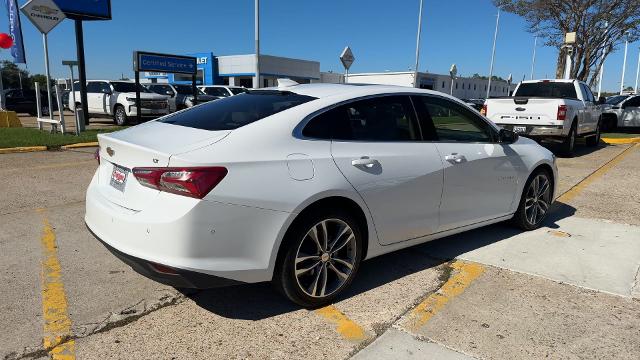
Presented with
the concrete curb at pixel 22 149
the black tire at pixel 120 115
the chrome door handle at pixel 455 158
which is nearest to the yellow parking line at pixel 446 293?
the chrome door handle at pixel 455 158

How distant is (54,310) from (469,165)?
3406 mm

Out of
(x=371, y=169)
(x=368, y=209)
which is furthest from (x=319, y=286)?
(x=371, y=169)

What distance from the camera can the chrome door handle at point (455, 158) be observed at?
4027 millimetres

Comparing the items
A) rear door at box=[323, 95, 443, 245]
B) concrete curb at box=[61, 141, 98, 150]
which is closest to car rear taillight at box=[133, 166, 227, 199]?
rear door at box=[323, 95, 443, 245]

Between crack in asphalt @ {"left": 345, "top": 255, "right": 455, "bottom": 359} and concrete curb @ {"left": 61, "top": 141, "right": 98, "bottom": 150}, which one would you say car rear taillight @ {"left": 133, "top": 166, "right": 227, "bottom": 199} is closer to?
crack in asphalt @ {"left": 345, "top": 255, "right": 455, "bottom": 359}

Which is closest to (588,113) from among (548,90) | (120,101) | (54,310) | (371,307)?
(548,90)

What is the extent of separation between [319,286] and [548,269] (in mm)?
2107

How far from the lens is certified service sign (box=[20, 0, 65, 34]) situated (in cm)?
1237

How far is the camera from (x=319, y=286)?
131 inches

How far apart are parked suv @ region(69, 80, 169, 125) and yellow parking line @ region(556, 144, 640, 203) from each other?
14.8 meters

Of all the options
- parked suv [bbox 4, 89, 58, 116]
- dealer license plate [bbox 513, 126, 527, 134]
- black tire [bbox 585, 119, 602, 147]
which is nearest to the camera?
dealer license plate [bbox 513, 126, 527, 134]

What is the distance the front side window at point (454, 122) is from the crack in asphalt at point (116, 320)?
98.2 inches

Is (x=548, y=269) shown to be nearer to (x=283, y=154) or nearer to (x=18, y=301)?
(x=283, y=154)

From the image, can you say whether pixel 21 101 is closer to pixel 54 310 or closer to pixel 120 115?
pixel 120 115
